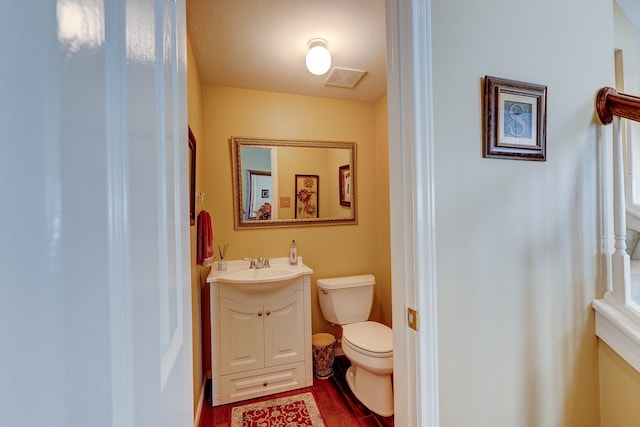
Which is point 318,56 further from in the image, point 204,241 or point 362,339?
point 362,339

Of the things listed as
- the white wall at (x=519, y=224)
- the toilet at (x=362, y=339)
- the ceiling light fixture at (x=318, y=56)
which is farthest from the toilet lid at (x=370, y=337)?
the ceiling light fixture at (x=318, y=56)

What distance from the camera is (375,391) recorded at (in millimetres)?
1654

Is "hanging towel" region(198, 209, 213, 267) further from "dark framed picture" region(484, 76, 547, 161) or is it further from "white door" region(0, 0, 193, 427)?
"dark framed picture" region(484, 76, 547, 161)

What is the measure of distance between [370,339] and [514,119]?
4.74 feet

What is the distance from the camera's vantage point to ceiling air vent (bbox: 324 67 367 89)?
1.97 metres

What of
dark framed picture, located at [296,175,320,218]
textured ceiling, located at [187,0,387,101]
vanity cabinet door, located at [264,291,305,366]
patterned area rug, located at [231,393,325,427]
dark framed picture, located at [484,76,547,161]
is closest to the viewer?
dark framed picture, located at [484,76,547,161]

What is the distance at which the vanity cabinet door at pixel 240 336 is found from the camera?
185 centimetres

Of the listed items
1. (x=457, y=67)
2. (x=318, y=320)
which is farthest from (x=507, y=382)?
(x=318, y=320)

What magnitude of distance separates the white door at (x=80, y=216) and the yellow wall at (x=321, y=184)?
188cm

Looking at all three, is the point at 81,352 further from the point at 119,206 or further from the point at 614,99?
the point at 614,99

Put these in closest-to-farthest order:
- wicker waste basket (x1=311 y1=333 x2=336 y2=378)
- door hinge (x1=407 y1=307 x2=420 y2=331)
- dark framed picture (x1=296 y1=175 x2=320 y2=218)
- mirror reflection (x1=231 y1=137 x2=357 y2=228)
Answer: door hinge (x1=407 y1=307 x2=420 y2=331), wicker waste basket (x1=311 y1=333 x2=336 y2=378), mirror reflection (x1=231 y1=137 x2=357 y2=228), dark framed picture (x1=296 y1=175 x2=320 y2=218)

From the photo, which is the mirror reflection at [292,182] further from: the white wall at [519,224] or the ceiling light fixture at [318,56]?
the white wall at [519,224]

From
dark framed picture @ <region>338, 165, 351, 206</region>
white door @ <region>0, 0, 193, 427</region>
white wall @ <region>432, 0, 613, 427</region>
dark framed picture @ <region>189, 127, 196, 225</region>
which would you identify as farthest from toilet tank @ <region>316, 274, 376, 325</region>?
white door @ <region>0, 0, 193, 427</region>

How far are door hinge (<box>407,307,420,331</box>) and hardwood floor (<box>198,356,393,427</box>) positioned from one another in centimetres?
126
